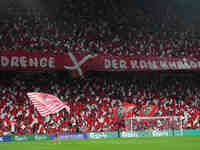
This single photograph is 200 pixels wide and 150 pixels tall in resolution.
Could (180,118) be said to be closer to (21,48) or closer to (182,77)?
(182,77)

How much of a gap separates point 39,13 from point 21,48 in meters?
2.75

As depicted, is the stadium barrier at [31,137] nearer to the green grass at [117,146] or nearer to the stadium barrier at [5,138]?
the stadium barrier at [5,138]

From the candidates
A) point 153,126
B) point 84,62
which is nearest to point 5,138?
point 84,62

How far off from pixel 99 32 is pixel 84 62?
340 cm

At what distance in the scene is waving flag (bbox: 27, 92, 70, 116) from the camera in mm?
12523

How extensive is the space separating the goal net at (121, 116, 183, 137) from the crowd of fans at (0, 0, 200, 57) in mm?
4202

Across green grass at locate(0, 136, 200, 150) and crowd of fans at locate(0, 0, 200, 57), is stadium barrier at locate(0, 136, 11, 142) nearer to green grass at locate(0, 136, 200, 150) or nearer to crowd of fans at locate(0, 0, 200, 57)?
green grass at locate(0, 136, 200, 150)

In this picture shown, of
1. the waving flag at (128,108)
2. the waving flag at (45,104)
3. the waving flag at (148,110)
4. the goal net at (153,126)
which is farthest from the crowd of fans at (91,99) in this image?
the waving flag at (45,104)

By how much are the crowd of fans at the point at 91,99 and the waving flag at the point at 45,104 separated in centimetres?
329

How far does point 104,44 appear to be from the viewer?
20062mm

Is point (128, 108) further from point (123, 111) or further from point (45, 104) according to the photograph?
point (45, 104)

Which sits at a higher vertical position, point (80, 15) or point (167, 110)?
point (80, 15)

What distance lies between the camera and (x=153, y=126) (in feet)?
60.1

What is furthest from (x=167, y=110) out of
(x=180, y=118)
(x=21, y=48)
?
(x=21, y=48)
